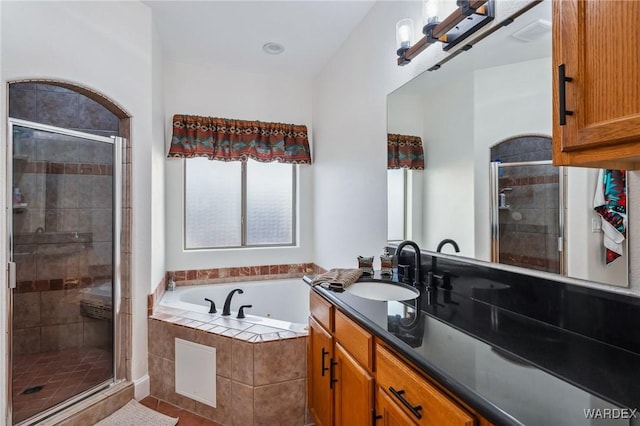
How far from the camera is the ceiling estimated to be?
7.64ft

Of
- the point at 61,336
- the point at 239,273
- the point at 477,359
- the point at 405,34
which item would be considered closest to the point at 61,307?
the point at 61,336

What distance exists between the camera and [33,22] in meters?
1.70

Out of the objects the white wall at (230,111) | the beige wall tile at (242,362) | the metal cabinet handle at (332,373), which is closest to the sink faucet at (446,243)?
the metal cabinet handle at (332,373)

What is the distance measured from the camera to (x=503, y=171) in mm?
1377

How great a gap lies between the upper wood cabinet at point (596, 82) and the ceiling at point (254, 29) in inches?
72.0

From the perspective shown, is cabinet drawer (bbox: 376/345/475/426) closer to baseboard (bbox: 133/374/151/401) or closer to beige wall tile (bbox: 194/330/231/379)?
beige wall tile (bbox: 194/330/231/379)

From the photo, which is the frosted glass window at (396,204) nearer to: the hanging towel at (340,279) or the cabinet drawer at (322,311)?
the hanging towel at (340,279)

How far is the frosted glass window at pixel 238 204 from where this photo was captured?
11.2ft

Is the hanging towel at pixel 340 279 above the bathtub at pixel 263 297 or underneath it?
above

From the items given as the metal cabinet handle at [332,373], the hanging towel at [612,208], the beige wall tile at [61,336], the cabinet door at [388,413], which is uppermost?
the hanging towel at [612,208]

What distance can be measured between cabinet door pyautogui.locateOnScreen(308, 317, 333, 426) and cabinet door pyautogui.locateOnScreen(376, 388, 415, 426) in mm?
455

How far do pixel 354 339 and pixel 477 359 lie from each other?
1.81 feet

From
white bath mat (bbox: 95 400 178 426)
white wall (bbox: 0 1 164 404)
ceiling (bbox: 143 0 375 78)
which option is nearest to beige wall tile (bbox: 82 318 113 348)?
white wall (bbox: 0 1 164 404)


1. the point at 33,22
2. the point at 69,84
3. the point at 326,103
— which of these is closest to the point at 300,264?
the point at 326,103
